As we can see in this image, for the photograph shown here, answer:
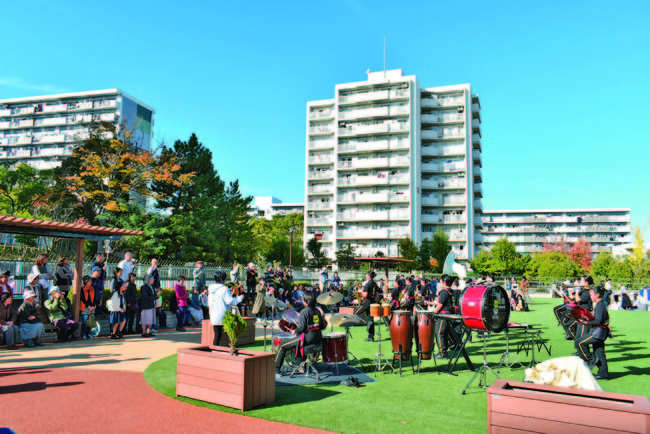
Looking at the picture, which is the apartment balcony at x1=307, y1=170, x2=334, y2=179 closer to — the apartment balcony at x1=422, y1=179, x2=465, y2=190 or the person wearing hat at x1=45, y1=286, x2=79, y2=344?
the apartment balcony at x1=422, y1=179, x2=465, y2=190

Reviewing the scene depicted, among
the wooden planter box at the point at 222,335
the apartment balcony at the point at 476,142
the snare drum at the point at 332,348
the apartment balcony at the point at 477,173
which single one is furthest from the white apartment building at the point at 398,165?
the snare drum at the point at 332,348

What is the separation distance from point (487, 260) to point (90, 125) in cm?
3590

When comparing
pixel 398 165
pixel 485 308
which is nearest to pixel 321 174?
pixel 398 165

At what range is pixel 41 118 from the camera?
7400cm

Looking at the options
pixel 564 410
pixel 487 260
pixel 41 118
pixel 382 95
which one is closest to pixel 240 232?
pixel 487 260

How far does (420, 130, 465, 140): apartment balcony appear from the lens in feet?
193

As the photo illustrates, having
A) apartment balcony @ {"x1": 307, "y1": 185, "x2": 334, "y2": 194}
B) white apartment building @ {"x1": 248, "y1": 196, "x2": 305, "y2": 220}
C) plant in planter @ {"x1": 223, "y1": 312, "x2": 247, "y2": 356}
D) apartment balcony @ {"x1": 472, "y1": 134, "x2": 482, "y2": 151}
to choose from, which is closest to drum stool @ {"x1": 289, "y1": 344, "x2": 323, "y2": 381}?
plant in planter @ {"x1": 223, "y1": 312, "x2": 247, "y2": 356}

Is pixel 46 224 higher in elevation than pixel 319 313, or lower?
higher

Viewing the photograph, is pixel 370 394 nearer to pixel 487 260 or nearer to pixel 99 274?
pixel 99 274

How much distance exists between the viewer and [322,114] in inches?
2544

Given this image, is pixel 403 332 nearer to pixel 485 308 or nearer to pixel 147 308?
pixel 485 308

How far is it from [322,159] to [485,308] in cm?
5661

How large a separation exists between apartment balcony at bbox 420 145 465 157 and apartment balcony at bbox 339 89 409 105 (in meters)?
7.58

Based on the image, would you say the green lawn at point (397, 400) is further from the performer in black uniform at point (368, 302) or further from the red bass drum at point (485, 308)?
the performer in black uniform at point (368, 302)
